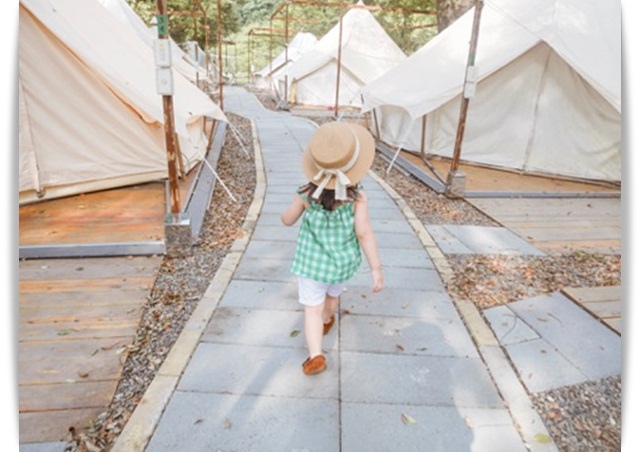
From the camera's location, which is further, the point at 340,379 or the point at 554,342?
the point at 554,342

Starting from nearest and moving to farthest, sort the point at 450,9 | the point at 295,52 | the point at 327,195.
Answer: the point at 327,195
the point at 450,9
the point at 295,52

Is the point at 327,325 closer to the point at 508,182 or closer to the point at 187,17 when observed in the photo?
the point at 508,182

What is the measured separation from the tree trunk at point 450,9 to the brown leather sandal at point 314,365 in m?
10.2

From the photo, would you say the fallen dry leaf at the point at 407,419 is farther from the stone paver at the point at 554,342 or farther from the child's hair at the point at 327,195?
the child's hair at the point at 327,195

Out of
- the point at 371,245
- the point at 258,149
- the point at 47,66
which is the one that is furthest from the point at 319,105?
the point at 371,245

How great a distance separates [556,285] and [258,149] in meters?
6.84

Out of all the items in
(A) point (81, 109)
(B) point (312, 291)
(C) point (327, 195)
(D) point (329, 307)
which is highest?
(A) point (81, 109)

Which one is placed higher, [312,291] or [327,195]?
[327,195]

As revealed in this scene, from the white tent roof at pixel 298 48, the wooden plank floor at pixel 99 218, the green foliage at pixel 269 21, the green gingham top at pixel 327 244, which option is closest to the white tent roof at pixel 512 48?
the green foliage at pixel 269 21

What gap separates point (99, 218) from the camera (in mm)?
4801

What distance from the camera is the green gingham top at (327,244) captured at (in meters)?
2.46

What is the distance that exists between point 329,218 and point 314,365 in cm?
85

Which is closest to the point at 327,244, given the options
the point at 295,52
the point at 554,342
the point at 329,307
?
the point at 329,307

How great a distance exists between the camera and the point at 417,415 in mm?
2293
